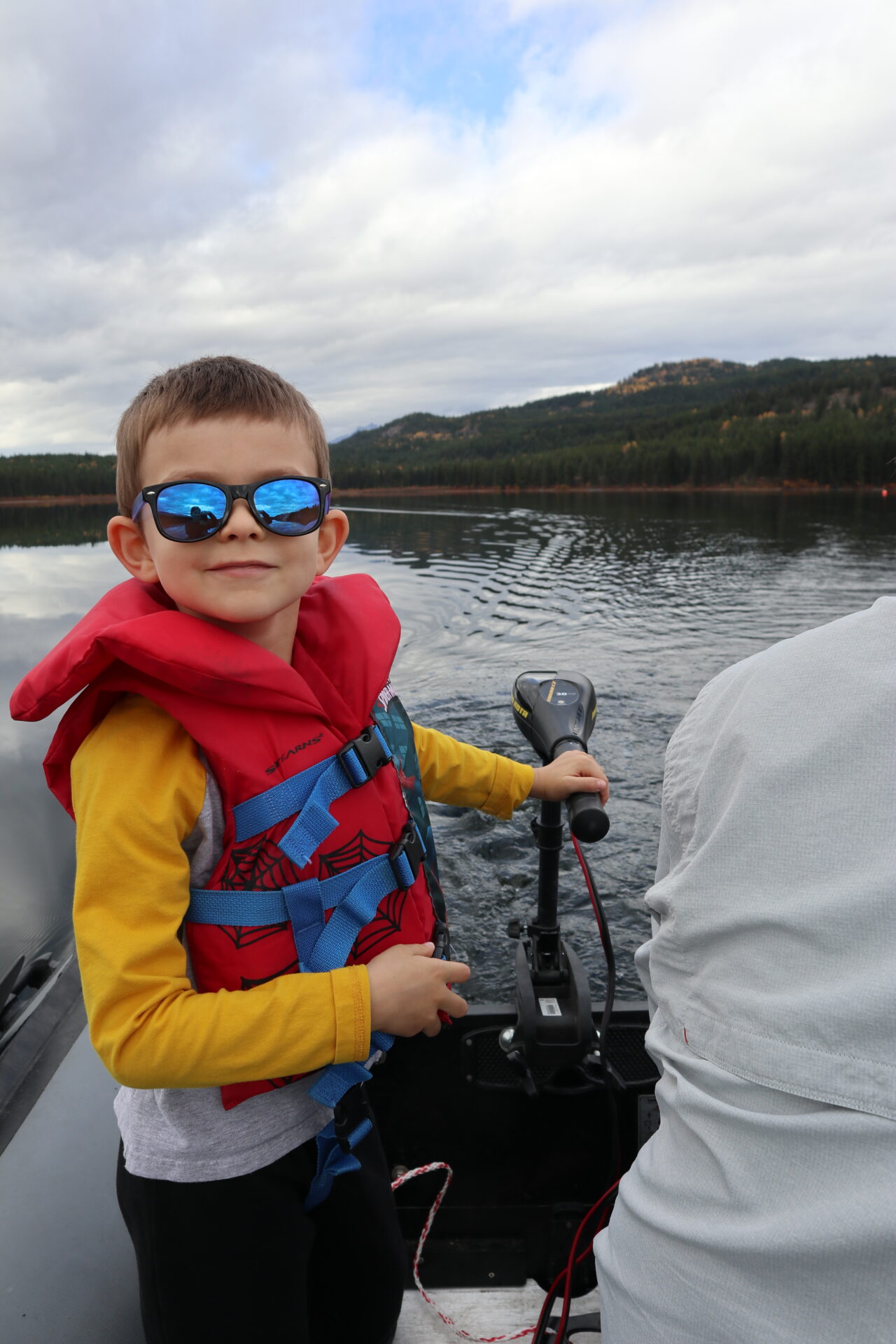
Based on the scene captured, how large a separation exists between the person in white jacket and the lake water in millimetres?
2293

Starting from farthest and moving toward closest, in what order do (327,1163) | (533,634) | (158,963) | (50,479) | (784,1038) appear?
(50,479) → (533,634) → (327,1163) → (158,963) → (784,1038)

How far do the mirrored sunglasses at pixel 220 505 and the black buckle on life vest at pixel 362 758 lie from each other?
1.25 feet

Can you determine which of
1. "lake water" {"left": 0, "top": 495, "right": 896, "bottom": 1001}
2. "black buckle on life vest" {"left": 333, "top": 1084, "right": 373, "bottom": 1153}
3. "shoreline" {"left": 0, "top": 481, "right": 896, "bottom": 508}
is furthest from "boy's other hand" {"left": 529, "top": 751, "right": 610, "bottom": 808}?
"shoreline" {"left": 0, "top": 481, "right": 896, "bottom": 508}

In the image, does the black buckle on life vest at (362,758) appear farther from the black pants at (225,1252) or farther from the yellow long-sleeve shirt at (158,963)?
the black pants at (225,1252)

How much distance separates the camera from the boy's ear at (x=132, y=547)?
1337 millimetres

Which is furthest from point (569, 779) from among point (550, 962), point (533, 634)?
point (533, 634)

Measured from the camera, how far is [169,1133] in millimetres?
1205

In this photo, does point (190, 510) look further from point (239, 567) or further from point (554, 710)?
point (554, 710)

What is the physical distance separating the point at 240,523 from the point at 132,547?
0.82ft

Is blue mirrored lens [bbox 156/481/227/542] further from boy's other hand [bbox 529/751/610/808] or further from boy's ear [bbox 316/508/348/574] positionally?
boy's other hand [bbox 529/751/610/808]

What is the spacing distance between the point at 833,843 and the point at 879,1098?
0.21 metres

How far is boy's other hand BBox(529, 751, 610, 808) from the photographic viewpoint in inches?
62.1

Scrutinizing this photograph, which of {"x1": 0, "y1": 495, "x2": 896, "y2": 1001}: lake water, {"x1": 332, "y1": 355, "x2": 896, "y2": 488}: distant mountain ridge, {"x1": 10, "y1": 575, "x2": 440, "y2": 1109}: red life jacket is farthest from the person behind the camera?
{"x1": 332, "y1": 355, "x2": 896, "y2": 488}: distant mountain ridge

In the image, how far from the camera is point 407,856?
1440mm
